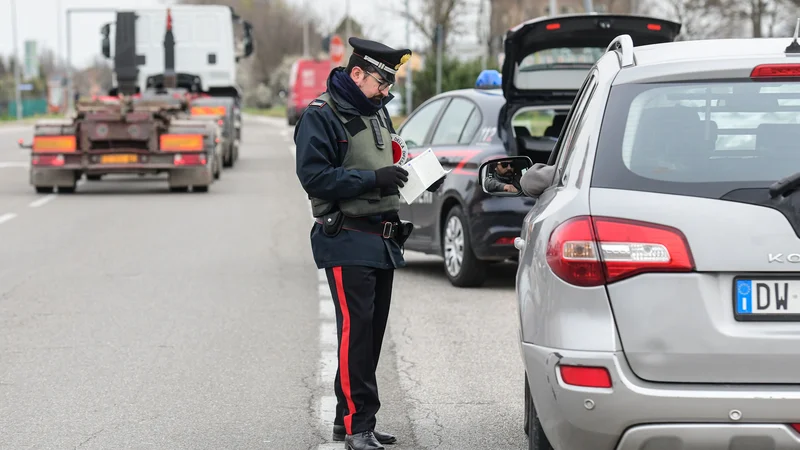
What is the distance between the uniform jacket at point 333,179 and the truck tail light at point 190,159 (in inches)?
605

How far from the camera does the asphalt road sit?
6.11 m

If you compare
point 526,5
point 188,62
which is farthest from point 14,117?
point 188,62

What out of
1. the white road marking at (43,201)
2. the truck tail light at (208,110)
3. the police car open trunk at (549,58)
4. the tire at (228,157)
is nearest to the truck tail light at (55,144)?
the white road marking at (43,201)

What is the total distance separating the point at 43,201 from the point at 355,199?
1461 cm

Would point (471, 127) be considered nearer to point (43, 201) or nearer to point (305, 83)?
point (43, 201)

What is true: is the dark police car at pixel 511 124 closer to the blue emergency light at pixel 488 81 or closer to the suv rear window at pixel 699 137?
the blue emergency light at pixel 488 81

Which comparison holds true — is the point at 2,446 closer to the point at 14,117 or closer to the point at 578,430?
the point at 578,430

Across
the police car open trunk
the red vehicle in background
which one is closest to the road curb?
the red vehicle in background

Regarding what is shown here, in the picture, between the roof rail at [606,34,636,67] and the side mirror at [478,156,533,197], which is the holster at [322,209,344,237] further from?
the roof rail at [606,34,636,67]

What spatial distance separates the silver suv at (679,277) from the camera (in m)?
3.94

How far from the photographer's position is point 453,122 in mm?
11242

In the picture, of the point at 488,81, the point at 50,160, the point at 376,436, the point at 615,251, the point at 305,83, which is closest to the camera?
the point at 615,251

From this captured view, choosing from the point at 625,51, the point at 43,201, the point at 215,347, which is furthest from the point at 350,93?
the point at 43,201

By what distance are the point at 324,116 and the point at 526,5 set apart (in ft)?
318
